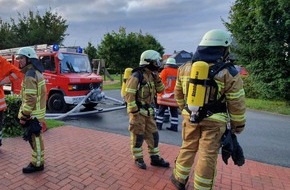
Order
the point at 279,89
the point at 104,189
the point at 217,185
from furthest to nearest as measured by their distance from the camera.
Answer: the point at 279,89, the point at 217,185, the point at 104,189

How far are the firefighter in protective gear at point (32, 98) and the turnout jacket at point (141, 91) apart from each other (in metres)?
1.32

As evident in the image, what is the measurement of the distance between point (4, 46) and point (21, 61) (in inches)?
1015

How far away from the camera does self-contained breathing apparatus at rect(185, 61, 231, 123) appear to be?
300 centimetres

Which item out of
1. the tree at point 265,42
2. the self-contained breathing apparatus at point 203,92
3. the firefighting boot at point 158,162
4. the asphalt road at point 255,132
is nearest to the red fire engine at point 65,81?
the asphalt road at point 255,132

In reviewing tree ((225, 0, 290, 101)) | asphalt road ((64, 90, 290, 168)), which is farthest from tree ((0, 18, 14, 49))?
tree ((225, 0, 290, 101))

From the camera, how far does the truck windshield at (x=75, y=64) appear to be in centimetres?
975

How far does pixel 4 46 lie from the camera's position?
87.3 ft

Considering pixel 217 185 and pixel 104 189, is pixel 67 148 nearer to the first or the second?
pixel 104 189

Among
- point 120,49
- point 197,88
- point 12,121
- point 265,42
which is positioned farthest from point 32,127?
point 120,49

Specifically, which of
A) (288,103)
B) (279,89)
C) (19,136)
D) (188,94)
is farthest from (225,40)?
(288,103)

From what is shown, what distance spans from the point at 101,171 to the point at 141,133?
0.86 m

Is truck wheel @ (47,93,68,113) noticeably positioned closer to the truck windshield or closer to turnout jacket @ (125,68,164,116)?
the truck windshield

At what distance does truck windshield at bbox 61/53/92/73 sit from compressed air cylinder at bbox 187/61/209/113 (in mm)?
7383

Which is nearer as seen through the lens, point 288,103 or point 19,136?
point 19,136
